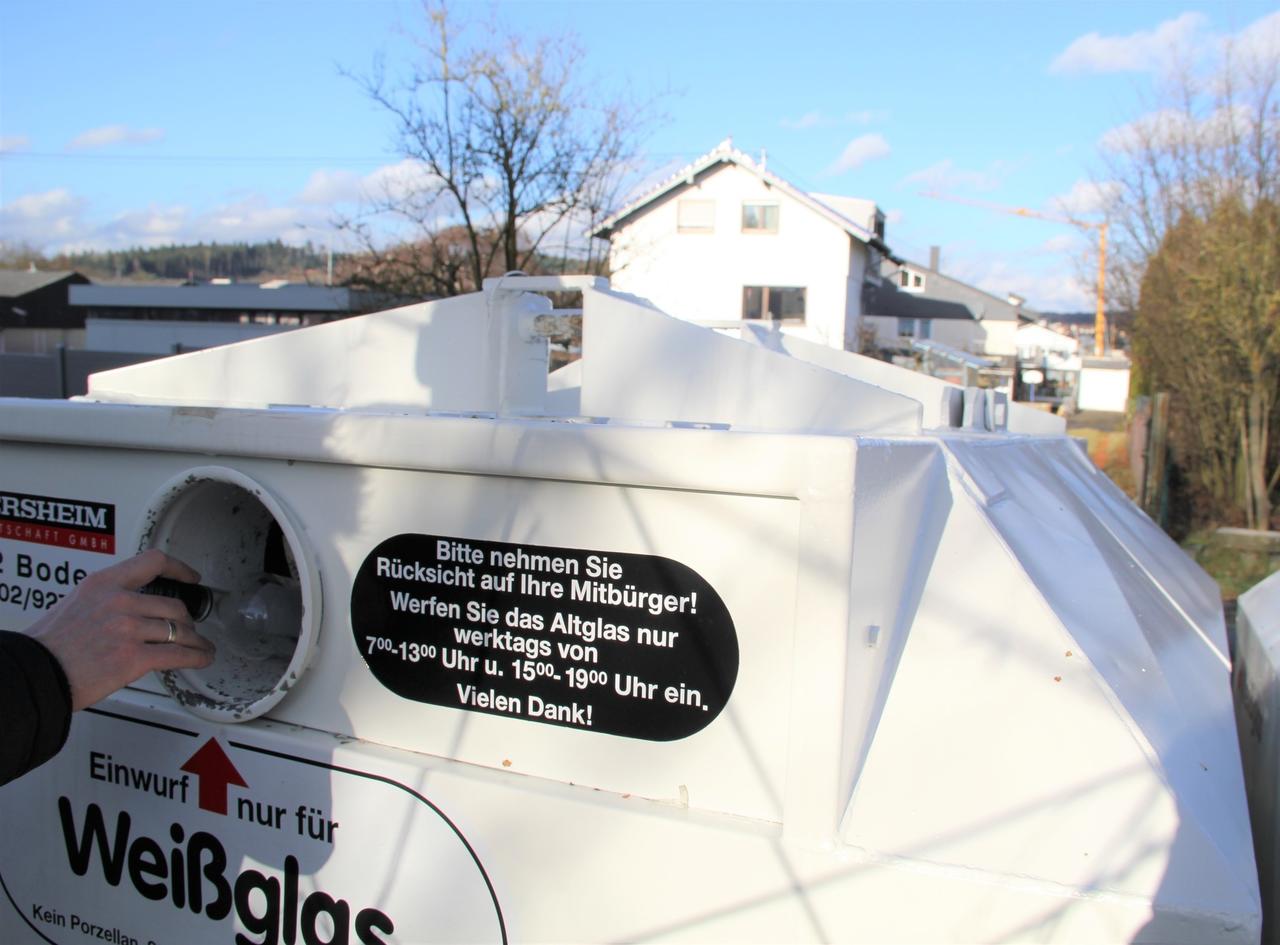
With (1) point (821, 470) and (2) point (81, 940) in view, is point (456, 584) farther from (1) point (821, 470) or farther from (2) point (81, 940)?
(2) point (81, 940)

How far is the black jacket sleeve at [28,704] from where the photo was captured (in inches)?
57.4

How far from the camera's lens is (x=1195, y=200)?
50.3 feet

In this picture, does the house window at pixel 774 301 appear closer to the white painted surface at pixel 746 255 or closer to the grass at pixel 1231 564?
the white painted surface at pixel 746 255

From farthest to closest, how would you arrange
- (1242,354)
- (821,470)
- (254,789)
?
(1242,354) < (254,789) < (821,470)

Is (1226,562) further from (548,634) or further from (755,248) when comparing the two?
(755,248)

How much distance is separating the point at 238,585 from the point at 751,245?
102 ft

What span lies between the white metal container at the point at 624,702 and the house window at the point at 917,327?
5564cm

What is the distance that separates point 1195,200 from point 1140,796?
16.2 m

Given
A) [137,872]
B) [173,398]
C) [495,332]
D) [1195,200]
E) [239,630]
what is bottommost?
[137,872]

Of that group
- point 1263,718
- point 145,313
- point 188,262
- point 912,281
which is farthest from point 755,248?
point 188,262

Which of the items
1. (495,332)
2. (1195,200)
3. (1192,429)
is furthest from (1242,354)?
(495,332)

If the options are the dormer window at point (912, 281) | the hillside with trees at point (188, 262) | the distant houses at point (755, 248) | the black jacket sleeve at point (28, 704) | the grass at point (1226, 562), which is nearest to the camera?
the black jacket sleeve at point (28, 704)

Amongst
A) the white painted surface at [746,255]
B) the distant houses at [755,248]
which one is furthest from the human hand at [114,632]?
the white painted surface at [746,255]

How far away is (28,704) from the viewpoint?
149 cm
